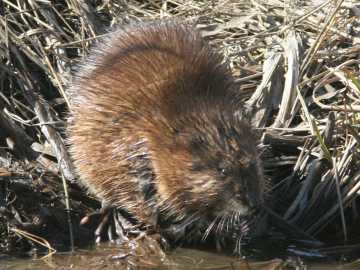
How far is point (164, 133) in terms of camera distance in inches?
200

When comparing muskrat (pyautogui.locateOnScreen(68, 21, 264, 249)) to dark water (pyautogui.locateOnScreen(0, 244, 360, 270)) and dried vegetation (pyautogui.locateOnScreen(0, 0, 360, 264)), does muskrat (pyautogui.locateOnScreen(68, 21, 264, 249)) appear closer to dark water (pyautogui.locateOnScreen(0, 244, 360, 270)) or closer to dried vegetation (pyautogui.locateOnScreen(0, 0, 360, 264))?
dark water (pyautogui.locateOnScreen(0, 244, 360, 270))

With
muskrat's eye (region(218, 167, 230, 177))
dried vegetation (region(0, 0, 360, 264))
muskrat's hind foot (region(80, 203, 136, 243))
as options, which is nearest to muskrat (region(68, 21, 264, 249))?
muskrat's eye (region(218, 167, 230, 177))

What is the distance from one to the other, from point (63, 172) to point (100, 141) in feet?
1.67

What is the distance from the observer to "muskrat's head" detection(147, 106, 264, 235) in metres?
4.89

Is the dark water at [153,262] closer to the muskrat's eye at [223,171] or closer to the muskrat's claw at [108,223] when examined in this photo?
the muskrat's claw at [108,223]

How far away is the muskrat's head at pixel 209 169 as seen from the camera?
16.0 ft

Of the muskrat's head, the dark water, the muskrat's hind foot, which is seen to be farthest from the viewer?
the muskrat's hind foot

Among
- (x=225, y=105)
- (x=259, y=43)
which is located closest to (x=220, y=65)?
(x=225, y=105)

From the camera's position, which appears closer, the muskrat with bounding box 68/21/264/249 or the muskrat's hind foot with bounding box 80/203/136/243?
the muskrat with bounding box 68/21/264/249

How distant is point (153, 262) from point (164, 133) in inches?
30.1

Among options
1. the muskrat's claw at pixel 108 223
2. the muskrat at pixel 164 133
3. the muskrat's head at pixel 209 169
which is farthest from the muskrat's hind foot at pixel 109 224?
the muskrat's head at pixel 209 169

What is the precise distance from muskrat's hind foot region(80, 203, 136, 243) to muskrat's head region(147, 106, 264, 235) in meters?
0.53

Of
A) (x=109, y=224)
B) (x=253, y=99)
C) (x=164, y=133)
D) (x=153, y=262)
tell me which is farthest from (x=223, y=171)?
(x=253, y=99)

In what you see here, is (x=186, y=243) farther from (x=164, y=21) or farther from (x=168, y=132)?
(x=164, y=21)
